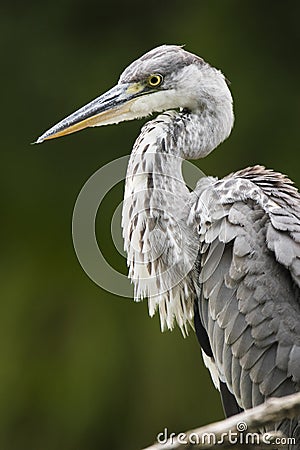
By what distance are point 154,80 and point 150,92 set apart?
0.11ft

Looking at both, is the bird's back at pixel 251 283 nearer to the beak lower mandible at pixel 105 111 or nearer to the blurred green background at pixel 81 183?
the beak lower mandible at pixel 105 111

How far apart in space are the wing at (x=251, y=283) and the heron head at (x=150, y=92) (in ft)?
0.91

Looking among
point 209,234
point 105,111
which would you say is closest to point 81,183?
point 105,111

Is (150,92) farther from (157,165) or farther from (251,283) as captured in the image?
(251,283)

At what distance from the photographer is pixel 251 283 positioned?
220cm

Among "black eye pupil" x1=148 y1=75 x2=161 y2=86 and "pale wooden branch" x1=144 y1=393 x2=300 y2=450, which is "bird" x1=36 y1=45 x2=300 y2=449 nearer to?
"black eye pupil" x1=148 y1=75 x2=161 y2=86

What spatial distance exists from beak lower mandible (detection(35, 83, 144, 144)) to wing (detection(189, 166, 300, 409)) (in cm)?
32

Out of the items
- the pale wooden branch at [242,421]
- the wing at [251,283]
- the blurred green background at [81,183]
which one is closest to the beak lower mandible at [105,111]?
the wing at [251,283]

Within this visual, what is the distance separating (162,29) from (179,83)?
2660mm

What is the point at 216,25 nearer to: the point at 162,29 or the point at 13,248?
the point at 162,29

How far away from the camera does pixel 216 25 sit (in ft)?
16.2

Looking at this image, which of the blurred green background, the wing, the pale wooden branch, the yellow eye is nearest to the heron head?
the yellow eye

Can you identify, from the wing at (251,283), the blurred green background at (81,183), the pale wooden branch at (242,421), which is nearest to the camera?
the pale wooden branch at (242,421)

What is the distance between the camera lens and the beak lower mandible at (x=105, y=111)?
7.97 feet
